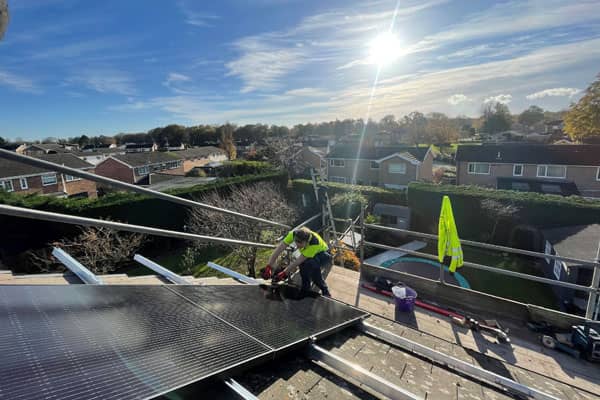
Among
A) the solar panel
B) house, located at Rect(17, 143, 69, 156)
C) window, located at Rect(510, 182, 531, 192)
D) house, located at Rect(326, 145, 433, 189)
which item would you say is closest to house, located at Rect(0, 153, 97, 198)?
house, located at Rect(17, 143, 69, 156)

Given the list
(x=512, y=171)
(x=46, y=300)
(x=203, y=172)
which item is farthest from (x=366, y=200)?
(x=203, y=172)

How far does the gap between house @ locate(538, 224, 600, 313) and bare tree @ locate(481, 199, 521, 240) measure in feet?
6.08

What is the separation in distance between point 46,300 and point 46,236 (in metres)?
13.1

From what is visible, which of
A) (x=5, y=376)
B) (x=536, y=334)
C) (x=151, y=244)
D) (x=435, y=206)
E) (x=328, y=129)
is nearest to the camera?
(x=5, y=376)

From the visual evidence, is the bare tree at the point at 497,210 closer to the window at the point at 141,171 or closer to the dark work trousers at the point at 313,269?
the dark work trousers at the point at 313,269

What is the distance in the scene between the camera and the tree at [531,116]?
8353 cm

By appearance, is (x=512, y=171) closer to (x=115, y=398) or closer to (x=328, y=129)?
(x=115, y=398)

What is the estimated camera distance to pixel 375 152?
32938 mm

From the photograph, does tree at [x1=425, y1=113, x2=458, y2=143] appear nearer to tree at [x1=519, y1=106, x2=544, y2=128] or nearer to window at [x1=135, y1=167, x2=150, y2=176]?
tree at [x1=519, y1=106, x2=544, y2=128]

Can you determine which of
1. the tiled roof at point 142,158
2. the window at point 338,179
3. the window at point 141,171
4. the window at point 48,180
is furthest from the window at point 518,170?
the window at point 48,180

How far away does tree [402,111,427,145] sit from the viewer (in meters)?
61.6

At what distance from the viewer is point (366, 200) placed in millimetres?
19547

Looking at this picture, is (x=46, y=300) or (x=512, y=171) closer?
(x=46, y=300)

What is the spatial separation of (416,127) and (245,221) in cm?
6011
